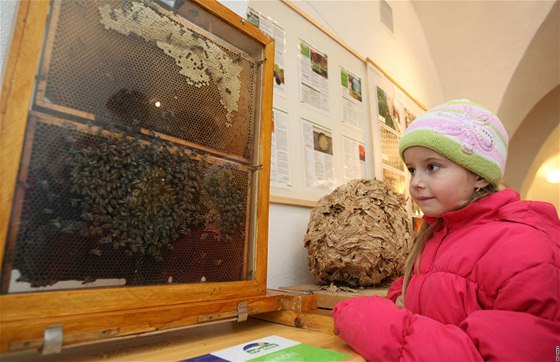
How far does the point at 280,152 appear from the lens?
1510 mm

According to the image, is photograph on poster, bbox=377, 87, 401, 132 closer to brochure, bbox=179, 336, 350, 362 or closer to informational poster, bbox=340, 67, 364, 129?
informational poster, bbox=340, 67, 364, 129

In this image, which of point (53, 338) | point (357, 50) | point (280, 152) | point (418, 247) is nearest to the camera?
point (53, 338)

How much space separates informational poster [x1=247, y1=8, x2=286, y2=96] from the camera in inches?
60.1

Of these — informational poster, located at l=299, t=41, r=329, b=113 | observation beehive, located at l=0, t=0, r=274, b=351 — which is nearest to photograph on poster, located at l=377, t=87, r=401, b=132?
informational poster, located at l=299, t=41, r=329, b=113

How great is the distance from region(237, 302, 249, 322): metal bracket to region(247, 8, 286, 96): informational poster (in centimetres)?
97

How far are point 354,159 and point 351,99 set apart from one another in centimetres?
36

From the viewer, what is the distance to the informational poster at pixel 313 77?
1.71 metres

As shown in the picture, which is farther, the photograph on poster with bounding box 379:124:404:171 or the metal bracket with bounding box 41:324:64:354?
the photograph on poster with bounding box 379:124:404:171

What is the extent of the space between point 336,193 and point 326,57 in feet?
3.02

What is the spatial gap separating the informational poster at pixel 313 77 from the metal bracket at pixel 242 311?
1081 mm

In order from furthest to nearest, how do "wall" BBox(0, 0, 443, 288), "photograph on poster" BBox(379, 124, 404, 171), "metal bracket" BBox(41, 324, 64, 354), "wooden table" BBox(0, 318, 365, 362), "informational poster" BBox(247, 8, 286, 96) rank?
"photograph on poster" BBox(379, 124, 404, 171)
"informational poster" BBox(247, 8, 286, 96)
"wall" BBox(0, 0, 443, 288)
"wooden table" BBox(0, 318, 365, 362)
"metal bracket" BBox(41, 324, 64, 354)

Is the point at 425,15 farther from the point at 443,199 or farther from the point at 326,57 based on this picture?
the point at 443,199

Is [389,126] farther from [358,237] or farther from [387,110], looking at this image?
[358,237]

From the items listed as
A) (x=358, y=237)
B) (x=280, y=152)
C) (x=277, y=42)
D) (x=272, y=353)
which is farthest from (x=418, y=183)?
(x=277, y=42)
